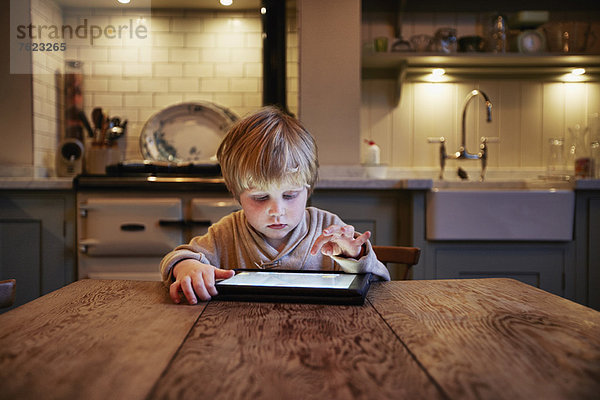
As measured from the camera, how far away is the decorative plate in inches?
110

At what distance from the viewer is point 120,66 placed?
9.55 feet

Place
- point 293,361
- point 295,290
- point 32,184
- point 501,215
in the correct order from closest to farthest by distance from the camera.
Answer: point 293,361
point 295,290
point 501,215
point 32,184

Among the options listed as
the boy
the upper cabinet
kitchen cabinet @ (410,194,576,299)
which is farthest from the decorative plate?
the boy

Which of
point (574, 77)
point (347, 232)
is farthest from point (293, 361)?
point (574, 77)

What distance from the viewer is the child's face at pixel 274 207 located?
1.00 m

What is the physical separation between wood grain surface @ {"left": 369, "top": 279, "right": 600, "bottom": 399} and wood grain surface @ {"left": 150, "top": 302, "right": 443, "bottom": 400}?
1.3 inches

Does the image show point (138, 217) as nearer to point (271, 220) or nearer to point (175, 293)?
point (271, 220)

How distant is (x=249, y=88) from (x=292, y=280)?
2304 mm

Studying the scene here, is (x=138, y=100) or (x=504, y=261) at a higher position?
(x=138, y=100)

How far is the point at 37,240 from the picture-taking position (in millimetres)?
2219

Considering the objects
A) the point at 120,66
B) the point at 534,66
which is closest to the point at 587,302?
the point at 534,66

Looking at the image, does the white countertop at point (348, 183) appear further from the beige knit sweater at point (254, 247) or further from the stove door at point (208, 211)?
the beige knit sweater at point (254, 247)

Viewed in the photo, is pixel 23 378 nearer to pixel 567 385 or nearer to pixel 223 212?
pixel 567 385

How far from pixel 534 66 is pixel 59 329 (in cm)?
279
